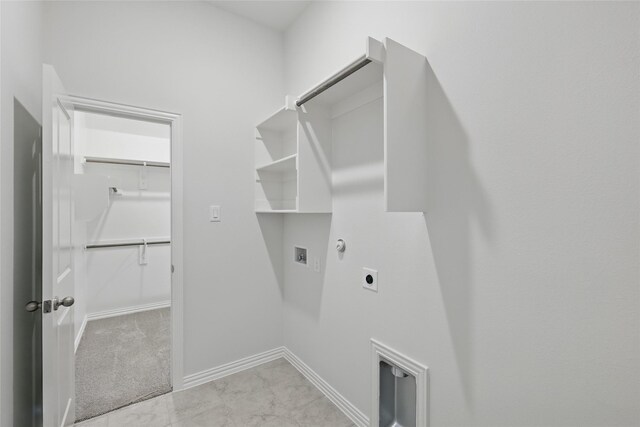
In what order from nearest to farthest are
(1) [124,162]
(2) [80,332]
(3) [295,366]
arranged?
(3) [295,366]
(2) [80,332]
(1) [124,162]

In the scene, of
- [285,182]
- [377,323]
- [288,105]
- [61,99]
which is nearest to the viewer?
[61,99]

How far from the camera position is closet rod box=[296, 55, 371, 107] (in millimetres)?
1347

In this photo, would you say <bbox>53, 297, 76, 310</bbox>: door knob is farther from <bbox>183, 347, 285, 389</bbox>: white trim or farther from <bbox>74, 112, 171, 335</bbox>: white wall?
<bbox>74, 112, 171, 335</bbox>: white wall

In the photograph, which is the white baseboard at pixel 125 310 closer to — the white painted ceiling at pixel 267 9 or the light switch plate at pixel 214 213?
the light switch plate at pixel 214 213

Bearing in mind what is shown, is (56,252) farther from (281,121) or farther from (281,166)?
(281,121)

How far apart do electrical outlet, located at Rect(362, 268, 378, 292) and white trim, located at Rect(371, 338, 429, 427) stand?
307mm

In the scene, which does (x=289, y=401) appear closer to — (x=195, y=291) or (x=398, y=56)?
(x=195, y=291)

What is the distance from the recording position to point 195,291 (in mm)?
2221

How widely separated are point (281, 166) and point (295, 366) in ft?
5.61

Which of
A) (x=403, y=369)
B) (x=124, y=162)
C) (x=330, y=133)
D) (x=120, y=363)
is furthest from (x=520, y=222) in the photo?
(x=124, y=162)

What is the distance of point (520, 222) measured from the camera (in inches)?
41.1

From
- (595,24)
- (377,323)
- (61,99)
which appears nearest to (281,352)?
(377,323)

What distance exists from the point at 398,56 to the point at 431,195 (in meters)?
0.65

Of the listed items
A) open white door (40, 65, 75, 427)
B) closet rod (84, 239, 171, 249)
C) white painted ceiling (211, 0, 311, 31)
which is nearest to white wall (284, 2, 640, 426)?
white painted ceiling (211, 0, 311, 31)
